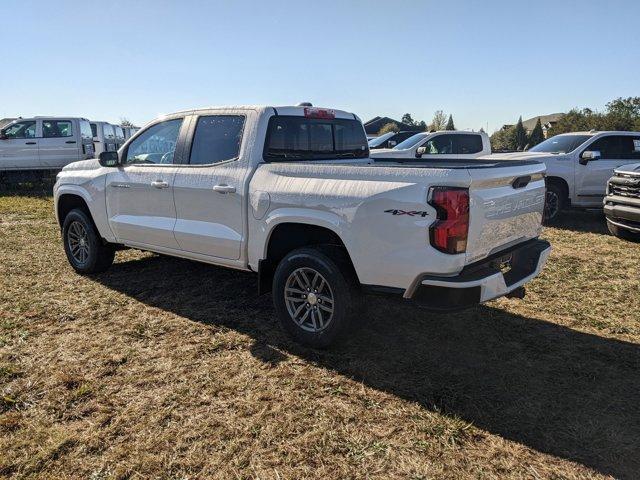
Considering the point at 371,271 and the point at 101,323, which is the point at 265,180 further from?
the point at 101,323

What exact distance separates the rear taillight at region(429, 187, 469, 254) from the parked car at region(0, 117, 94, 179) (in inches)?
591

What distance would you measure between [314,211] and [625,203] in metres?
6.05

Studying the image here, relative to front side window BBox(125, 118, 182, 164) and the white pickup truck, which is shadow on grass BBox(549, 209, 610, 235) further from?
front side window BBox(125, 118, 182, 164)

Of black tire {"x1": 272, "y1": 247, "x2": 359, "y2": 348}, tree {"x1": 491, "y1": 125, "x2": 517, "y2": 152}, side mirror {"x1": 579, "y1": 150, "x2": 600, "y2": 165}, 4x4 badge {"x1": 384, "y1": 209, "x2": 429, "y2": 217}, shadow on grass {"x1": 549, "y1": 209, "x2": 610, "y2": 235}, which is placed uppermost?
tree {"x1": 491, "y1": 125, "x2": 517, "y2": 152}

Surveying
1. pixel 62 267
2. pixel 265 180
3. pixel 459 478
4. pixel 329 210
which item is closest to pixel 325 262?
pixel 329 210

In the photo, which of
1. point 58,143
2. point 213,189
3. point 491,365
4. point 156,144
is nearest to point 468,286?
point 491,365

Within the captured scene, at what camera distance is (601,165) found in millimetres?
9383

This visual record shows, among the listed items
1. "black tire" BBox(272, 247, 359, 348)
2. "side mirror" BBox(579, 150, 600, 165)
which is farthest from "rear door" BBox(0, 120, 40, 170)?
"side mirror" BBox(579, 150, 600, 165)

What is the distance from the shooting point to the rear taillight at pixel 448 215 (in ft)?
9.78

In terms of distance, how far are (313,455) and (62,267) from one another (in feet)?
16.0

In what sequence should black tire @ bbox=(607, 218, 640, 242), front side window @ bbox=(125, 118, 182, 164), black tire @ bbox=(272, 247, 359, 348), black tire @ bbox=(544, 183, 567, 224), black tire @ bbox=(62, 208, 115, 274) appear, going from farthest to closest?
black tire @ bbox=(544, 183, 567, 224) < black tire @ bbox=(607, 218, 640, 242) < black tire @ bbox=(62, 208, 115, 274) < front side window @ bbox=(125, 118, 182, 164) < black tire @ bbox=(272, 247, 359, 348)

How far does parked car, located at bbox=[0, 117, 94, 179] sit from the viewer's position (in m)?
14.9

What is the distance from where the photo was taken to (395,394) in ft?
10.5

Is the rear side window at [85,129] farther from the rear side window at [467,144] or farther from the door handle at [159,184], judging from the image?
the door handle at [159,184]
